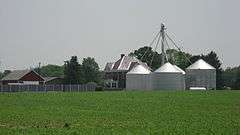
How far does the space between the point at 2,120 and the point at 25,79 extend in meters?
97.5

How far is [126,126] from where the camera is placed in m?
19.1

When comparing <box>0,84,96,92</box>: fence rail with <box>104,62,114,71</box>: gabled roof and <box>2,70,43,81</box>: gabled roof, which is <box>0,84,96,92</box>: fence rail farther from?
<box>104,62,114,71</box>: gabled roof

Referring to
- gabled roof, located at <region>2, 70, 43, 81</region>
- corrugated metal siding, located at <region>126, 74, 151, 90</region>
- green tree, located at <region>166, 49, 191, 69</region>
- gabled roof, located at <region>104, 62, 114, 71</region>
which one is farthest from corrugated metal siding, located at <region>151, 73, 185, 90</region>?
gabled roof, located at <region>104, 62, 114, 71</region>

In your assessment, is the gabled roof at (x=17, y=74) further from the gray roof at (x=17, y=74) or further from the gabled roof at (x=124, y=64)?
the gabled roof at (x=124, y=64)

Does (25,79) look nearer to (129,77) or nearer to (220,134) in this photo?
(129,77)

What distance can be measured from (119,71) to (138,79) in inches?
987

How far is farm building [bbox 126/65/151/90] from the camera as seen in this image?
105 meters

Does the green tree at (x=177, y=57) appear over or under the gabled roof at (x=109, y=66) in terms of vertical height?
over

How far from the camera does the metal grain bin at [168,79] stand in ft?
328

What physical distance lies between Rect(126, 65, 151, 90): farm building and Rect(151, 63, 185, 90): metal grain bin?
150 inches

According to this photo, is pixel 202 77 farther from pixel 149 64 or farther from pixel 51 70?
pixel 51 70

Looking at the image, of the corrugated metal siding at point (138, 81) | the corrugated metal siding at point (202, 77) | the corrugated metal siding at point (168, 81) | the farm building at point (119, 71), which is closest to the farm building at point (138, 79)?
the corrugated metal siding at point (138, 81)

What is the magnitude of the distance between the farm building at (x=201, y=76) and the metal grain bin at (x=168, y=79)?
6.97m

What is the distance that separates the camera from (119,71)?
432 ft
